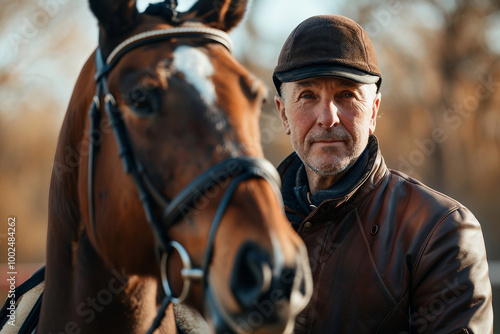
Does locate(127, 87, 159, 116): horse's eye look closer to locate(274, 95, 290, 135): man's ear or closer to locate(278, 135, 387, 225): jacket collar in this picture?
locate(278, 135, 387, 225): jacket collar

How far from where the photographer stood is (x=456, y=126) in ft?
57.3

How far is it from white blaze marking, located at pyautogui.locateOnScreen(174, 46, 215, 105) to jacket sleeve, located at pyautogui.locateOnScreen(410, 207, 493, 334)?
1.38m

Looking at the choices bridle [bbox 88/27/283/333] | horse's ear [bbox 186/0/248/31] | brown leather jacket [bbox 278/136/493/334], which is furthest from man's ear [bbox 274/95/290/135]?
bridle [bbox 88/27/283/333]

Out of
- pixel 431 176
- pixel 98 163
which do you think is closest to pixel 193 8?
pixel 98 163

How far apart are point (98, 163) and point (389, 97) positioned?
18.4 meters

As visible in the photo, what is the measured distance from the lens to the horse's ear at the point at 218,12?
7.50 ft

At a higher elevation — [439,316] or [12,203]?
[439,316]

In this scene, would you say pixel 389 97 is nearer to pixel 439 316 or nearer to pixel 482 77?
pixel 482 77

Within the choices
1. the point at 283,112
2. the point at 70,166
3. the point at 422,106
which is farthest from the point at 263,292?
the point at 422,106

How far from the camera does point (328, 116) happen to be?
2842 millimetres

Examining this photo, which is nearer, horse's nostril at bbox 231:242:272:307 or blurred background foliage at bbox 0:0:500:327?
horse's nostril at bbox 231:242:272:307

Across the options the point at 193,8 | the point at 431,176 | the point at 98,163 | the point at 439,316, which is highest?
the point at 193,8

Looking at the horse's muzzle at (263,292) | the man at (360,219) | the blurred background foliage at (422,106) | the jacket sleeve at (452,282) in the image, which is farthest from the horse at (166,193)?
the blurred background foliage at (422,106)

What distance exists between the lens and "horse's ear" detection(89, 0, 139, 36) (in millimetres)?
2088
